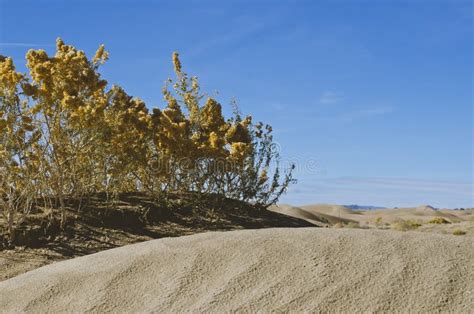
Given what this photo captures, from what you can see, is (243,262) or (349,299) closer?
(349,299)

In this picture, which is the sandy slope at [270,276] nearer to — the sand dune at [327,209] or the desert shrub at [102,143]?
the desert shrub at [102,143]

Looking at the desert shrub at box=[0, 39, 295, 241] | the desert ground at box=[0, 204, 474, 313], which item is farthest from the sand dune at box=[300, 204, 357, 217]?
the desert ground at box=[0, 204, 474, 313]

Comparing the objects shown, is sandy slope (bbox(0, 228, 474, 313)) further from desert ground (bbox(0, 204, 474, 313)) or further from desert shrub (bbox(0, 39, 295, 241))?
desert shrub (bbox(0, 39, 295, 241))

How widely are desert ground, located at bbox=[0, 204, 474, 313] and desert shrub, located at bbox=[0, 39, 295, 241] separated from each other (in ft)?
9.00

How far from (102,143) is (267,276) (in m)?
5.05

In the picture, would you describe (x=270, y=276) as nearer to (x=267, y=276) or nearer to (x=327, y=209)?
(x=267, y=276)

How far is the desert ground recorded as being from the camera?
4965mm

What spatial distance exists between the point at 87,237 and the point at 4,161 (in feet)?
5.80

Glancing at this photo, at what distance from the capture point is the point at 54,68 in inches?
346

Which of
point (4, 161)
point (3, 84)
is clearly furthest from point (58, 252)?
point (3, 84)

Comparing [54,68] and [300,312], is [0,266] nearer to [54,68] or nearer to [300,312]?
[54,68]

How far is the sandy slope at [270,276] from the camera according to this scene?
4.97 metres

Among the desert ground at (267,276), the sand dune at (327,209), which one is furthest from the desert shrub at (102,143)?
the sand dune at (327,209)

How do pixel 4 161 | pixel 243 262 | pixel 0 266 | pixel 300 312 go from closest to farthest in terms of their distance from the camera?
pixel 300 312, pixel 243 262, pixel 0 266, pixel 4 161
